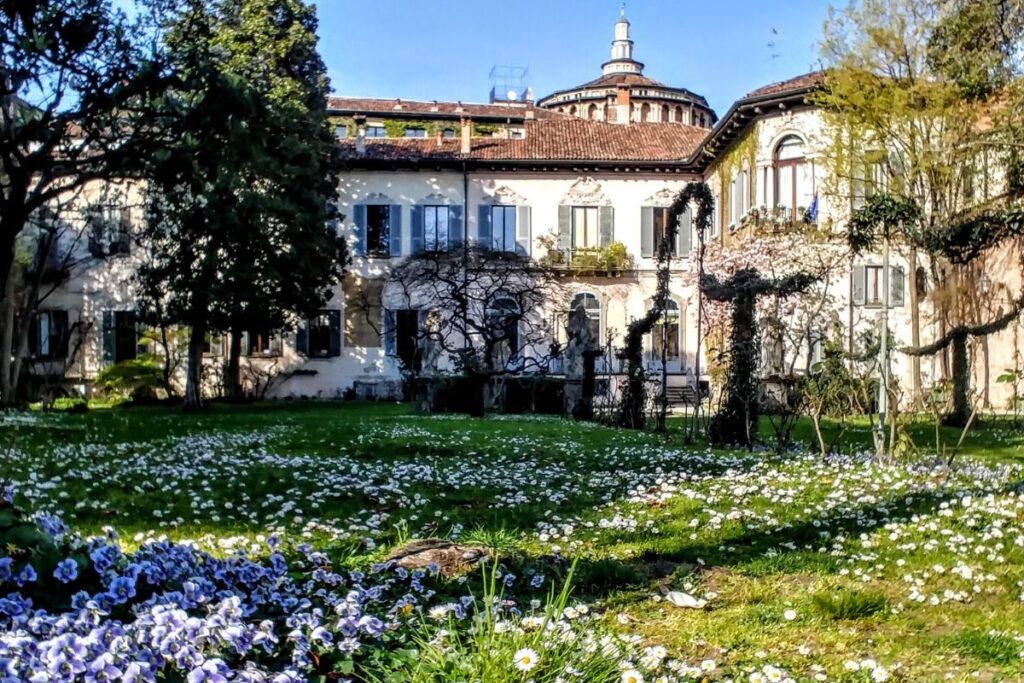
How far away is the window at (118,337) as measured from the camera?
35.0 m

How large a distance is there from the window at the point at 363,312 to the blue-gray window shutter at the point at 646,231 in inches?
409

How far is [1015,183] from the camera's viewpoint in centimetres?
1405

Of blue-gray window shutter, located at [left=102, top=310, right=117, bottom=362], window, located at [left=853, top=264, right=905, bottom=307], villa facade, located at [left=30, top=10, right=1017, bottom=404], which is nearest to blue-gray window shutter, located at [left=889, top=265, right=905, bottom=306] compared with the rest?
window, located at [left=853, top=264, right=905, bottom=307]

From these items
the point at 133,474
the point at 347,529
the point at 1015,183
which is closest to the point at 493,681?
the point at 347,529

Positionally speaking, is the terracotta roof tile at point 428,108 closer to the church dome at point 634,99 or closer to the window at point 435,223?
the window at point 435,223

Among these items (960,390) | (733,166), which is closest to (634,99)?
(733,166)

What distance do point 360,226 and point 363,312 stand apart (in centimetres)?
347

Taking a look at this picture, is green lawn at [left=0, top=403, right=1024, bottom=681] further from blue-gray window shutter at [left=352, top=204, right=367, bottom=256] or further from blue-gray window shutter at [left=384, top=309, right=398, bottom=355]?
blue-gray window shutter at [left=352, top=204, right=367, bottom=256]

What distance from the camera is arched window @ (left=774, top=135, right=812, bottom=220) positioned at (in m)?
28.3

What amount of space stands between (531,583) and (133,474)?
228 inches

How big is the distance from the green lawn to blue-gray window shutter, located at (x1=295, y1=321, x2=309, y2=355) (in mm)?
22505

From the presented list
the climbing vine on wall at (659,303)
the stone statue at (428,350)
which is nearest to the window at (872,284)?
the climbing vine on wall at (659,303)

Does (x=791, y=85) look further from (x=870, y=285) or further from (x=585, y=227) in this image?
(x=585, y=227)

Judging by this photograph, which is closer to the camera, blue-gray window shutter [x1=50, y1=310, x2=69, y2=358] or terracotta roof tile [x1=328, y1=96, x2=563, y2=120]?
blue-gray window shutter [x1=50, y1=310, x2=69, y2=358]
